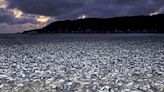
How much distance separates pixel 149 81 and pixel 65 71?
5709mm

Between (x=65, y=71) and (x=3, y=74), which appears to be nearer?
(x=3, y=74)

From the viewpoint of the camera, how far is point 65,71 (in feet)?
58.6

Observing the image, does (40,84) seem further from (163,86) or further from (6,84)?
(163,86)

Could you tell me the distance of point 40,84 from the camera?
46.2 feet

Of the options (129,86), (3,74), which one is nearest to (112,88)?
(129,86)

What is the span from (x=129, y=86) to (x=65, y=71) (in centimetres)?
551

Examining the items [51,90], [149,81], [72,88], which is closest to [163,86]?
[149,81]

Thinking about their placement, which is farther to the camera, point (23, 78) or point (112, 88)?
point (23, 78)

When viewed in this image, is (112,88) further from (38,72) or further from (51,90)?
(38,72)

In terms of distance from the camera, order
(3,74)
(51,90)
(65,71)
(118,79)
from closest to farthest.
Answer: (51,90), (118,79), (3,74), (65,71)

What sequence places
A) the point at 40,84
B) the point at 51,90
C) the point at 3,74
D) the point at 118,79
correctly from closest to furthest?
1. the point at 51,90
2. the point at 40,84
3. the point at 118,79
4. the point at 3,74

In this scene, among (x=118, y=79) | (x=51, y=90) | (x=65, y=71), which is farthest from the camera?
(x=65, y=71)

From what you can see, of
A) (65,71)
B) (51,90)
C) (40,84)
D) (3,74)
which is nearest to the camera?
(51,90)

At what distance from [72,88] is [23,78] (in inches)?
142
